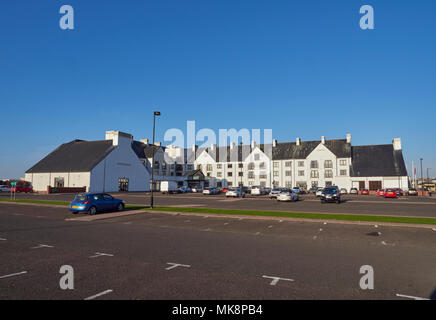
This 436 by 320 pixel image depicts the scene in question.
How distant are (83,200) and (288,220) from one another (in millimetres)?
13733

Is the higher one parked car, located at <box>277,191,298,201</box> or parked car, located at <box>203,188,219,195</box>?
parked car, located at <box>277,191,298,201</box>

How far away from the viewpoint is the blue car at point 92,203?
1883 centimetres

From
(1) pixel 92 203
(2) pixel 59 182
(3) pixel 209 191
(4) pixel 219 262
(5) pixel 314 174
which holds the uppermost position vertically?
(5) pixel 314 174

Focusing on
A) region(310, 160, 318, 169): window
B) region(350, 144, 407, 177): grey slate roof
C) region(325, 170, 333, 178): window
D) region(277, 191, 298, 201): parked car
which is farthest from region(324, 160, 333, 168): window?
region(277, 191, 298, 201): parked car

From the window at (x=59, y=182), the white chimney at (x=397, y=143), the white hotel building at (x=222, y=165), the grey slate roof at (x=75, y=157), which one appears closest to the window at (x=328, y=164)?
the white hotel building at (x=222, y=165)

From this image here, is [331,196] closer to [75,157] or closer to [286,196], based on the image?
[286,196]

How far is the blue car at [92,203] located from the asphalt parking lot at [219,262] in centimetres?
542

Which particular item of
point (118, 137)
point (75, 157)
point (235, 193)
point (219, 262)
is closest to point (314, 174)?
point (235, 193)

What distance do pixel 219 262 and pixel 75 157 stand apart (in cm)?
5960

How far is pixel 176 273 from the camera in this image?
20.9ft

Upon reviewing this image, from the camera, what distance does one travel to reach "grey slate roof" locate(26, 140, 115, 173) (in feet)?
181

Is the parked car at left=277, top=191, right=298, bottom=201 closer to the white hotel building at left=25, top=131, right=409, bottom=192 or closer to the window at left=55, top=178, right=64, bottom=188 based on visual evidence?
the white hotel building at left=25, top=131, right=409, bottom=192

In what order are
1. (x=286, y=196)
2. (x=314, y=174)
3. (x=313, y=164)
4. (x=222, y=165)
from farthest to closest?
(x=222, y=165) < (x=313, y=164) < (x=314, y=174) < (x=286, y=196)

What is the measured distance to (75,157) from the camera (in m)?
58.6
